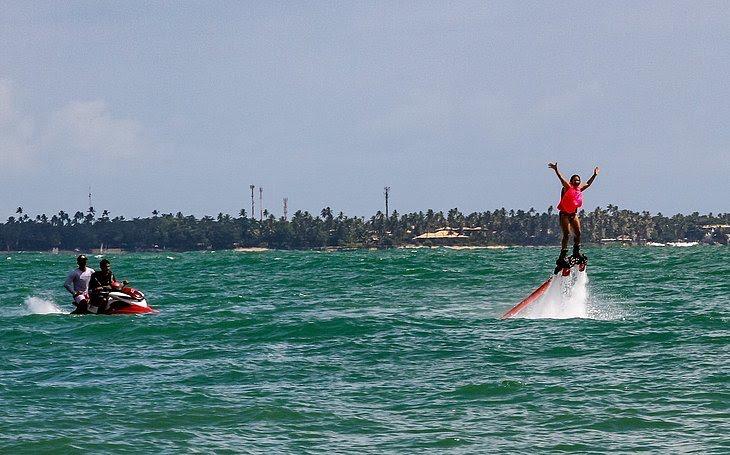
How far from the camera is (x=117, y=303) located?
95.4ft

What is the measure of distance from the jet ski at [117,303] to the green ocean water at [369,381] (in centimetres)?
49

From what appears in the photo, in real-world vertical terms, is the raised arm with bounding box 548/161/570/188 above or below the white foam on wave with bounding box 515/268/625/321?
above

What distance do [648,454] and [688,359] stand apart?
6.74 m

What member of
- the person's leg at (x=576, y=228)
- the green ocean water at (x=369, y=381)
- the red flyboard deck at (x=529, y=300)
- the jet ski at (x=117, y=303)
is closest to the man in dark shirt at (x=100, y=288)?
the jet ski at (x=117, y=303)

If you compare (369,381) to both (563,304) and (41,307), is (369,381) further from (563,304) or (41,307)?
(41,307)

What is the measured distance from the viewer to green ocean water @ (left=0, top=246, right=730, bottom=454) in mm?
13945

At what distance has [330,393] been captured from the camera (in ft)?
55.2

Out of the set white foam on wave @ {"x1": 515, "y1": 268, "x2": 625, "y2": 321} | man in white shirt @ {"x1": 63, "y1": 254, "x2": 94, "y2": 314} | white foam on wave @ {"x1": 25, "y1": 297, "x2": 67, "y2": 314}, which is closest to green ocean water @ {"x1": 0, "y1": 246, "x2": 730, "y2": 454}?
man in white shirt @ {"x1": 63, "y1": 254, "x2": 94, "y2": 314}

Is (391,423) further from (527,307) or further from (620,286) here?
(620,286)

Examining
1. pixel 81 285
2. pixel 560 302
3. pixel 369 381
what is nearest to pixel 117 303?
pixel 81 285

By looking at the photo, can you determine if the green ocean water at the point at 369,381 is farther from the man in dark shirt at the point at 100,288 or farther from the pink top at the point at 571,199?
the pink top at the point at 571,199

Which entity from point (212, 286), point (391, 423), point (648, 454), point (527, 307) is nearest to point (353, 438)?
point (391, 423)

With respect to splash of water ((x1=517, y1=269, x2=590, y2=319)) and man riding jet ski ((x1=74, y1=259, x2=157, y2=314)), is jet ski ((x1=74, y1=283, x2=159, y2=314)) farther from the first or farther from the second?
splash of water ((x1=517, y1=269, x2=590, y2=319))

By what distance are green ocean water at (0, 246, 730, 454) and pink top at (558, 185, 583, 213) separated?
8.57 ft
